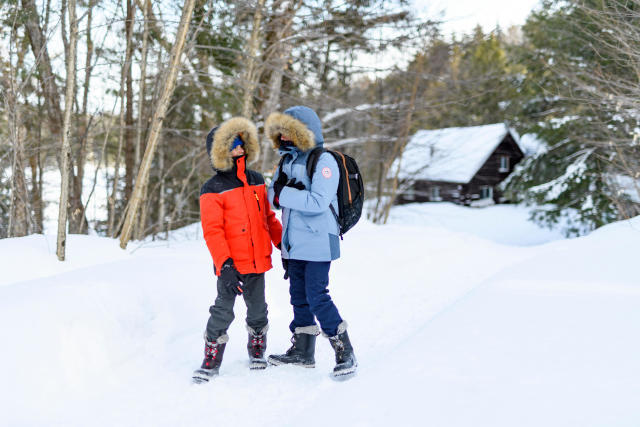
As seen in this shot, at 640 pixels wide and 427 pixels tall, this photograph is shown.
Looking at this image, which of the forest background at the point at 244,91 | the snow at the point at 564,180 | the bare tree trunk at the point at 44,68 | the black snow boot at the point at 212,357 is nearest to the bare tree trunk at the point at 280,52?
the forest background at the point at 244,91

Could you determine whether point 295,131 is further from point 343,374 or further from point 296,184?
point 343,374

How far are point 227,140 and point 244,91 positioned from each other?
17.1 ft

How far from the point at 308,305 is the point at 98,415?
→ 1.49 m

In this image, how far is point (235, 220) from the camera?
319 centimetres

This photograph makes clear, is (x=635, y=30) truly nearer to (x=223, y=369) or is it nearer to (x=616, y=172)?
(x=616, y=172)

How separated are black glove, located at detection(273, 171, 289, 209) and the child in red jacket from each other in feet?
0.46

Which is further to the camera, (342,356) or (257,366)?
(257,366)

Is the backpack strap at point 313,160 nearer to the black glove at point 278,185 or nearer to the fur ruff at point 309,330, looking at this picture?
the black glove at point 278,185

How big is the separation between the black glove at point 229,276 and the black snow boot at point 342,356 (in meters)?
0.75

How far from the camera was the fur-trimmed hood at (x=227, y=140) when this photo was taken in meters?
3.17

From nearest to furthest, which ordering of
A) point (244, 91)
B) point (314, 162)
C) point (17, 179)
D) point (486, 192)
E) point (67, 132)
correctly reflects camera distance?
point (314, 162), point (67, 132), point (17, 179), point (244, 91), point (486, 192)

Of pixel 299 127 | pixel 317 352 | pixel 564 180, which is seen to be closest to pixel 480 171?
pixel 564 180

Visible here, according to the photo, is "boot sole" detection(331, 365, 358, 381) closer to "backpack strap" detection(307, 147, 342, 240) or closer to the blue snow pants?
the blue snow pants

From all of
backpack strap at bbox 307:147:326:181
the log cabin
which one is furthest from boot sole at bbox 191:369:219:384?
the log cabin
